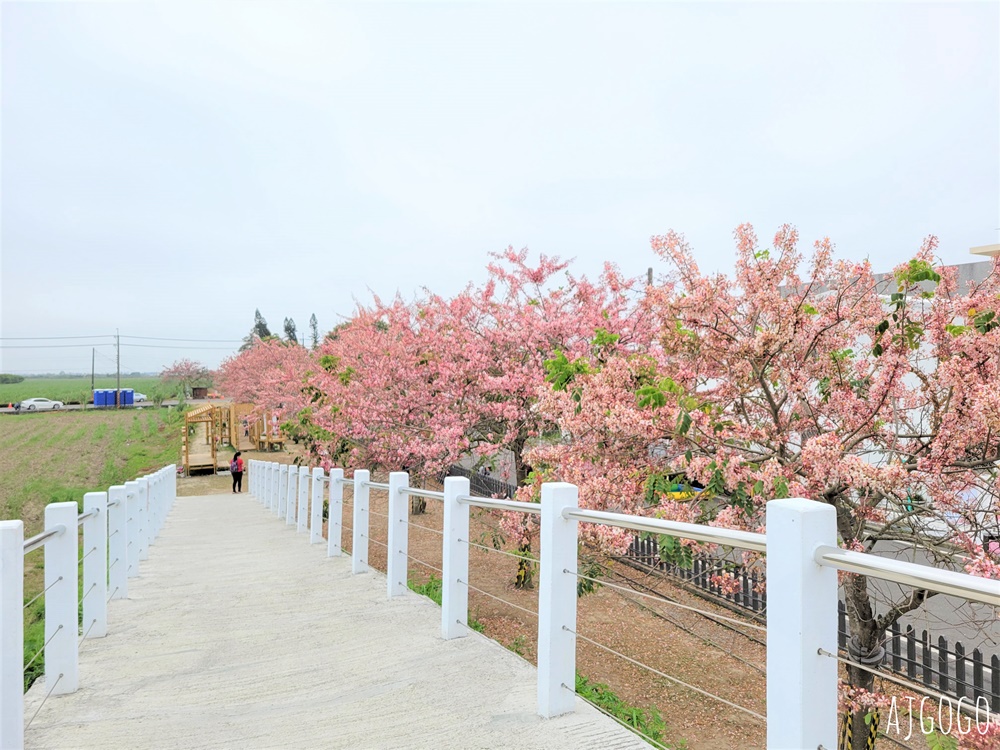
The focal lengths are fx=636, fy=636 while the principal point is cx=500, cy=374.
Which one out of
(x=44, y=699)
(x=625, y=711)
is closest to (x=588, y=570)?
(x=625, y=711)

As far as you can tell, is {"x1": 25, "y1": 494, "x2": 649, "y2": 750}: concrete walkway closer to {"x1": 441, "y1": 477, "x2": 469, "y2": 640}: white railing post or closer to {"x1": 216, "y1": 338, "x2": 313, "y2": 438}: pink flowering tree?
{"x1": 441, "y1": 477, "x2": 469, "y2": 640}: white railing post

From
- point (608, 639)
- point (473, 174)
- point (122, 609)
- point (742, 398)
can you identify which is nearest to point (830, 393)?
point (742, 398)

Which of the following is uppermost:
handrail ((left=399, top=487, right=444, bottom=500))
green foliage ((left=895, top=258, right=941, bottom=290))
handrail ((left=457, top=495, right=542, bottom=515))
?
green foliage ((left=895, top=258, right=941, bottom=290))

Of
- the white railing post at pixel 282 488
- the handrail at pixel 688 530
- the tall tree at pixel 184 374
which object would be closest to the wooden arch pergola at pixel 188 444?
the white railing post at pixel 282 488

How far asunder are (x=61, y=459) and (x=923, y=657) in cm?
3583

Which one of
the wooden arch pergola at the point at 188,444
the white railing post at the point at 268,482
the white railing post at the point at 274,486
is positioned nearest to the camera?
the white railing post at the point at 274,486

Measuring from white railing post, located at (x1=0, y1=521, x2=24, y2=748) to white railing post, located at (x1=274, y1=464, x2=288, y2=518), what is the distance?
11.4m

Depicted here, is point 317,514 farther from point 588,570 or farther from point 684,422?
point 684,422

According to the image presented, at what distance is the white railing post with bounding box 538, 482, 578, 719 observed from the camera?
3.16 metres

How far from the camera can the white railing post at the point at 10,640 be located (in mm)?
2828

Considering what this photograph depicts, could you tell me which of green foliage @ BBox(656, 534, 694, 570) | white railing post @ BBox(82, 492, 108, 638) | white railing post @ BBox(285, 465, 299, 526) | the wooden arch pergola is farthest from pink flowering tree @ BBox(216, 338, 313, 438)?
green foliage @ BBox(656, 534, 694, 570)

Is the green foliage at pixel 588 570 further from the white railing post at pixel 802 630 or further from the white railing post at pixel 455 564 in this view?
the white railing post at pixel 802 630

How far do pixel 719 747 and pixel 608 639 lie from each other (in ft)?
7.89

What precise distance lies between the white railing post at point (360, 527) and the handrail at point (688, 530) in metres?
4.56
